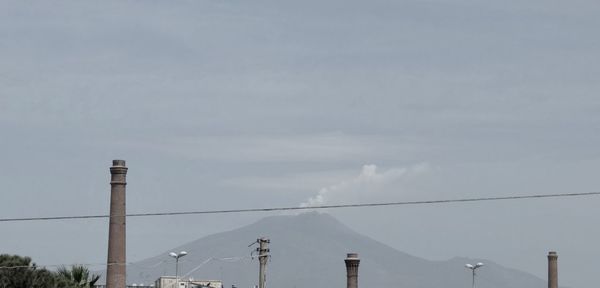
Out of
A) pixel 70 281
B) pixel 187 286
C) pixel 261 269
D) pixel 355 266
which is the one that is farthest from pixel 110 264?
pixel 187 286

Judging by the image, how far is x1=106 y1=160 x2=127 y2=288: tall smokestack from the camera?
6353cm

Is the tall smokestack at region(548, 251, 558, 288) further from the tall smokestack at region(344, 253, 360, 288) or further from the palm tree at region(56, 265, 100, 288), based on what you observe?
the palm tree at region(56, 265, 100, 288)

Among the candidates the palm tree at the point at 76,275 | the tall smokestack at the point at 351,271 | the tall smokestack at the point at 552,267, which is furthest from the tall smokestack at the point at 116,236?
the tall smokestack at the point at 552,267

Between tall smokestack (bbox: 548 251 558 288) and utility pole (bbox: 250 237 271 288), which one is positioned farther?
tall smokestack (bbox: 548 251 558 288)

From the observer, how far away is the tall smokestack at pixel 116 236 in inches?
2501

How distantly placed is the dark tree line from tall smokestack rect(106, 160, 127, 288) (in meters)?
0.93

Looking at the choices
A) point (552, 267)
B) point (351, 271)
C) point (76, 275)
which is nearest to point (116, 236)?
point (76, 275)

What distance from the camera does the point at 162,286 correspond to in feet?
365

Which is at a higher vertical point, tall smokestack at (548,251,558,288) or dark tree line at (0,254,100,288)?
tall smokestack at (548,251,558,288)

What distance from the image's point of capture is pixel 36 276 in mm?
63500

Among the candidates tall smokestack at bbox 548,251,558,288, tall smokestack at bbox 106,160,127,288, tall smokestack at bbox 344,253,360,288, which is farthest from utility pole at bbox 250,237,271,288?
tall smokestack at bbox 548,251,558,288

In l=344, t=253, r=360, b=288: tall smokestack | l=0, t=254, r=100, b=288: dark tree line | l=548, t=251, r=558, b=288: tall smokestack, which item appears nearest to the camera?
l=0, t=254, r=100, b=288: dark tree line

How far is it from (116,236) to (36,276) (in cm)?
431

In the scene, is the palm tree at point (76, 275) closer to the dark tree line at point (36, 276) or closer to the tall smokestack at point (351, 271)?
the dark tree line at point (36, 276)
